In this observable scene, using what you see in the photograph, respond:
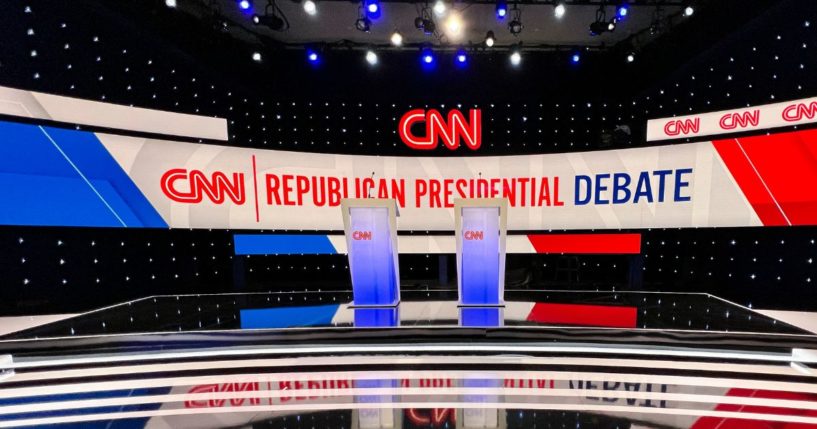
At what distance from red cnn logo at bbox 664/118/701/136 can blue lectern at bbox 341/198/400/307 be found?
4.68 metres

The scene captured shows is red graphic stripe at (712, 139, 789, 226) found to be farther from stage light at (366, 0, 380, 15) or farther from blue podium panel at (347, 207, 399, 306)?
stage light at (366, 0, 380, 15)

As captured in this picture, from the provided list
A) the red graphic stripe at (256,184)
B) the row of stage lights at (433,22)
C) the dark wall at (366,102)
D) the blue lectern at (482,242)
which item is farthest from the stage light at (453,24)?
the red graphic stripe at (256,184)

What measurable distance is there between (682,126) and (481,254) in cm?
419

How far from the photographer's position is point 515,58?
6383 millimetres

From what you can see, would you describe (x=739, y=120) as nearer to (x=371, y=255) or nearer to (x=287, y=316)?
(x=371, y=255)

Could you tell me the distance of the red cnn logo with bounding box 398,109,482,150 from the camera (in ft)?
20.1

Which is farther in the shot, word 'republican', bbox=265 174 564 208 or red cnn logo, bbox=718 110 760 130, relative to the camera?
word 'republican', bbox=265 174 564 208

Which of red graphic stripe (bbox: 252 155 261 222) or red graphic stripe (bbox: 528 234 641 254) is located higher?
red graphic stripe (bbox: 252 155 261 222)

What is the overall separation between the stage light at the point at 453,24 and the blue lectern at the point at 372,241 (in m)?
3.72

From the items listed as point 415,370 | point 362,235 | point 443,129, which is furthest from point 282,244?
point 415,370

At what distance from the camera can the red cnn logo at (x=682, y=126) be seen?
531 cm

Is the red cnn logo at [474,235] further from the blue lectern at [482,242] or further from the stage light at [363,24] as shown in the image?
the stage light at [363,24]

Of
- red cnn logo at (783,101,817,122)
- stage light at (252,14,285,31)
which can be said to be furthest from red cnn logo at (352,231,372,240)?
red cnn logo at (783,101,817,122)

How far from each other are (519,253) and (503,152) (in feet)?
5.86
